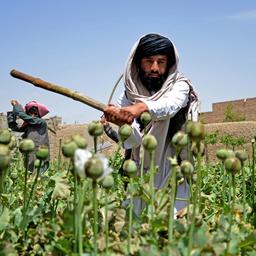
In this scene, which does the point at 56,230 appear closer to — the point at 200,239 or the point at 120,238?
the point at 120,238

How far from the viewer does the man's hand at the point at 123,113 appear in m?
2.16

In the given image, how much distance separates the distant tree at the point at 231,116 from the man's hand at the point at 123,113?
83.4ft

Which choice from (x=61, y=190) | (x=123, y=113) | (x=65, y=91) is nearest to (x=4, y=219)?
(x=61, y=190)

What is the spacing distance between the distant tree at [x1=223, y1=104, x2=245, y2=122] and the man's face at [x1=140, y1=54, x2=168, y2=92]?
81.4 feet

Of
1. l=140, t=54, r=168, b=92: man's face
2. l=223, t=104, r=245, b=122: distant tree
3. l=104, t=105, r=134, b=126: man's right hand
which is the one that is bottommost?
l=223, t=104, r=245, b=122: distant tree

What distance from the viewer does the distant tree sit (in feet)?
89.2

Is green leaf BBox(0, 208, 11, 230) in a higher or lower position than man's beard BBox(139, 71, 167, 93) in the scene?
lower

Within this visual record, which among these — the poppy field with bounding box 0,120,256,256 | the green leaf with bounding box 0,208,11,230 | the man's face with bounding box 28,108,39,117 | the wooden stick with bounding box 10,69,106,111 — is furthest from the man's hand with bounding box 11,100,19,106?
the green leaf with bounding box 0,208,11,230

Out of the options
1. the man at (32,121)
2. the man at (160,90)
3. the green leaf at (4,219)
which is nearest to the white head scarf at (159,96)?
the man at (160,90)

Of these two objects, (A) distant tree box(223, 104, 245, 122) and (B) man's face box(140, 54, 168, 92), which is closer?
(B) man's face box(140, 54, 168, 92)

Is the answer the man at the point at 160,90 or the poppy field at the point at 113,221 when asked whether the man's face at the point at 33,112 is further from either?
the poppy field at the point at 113,221

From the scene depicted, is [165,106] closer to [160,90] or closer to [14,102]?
[160,90]

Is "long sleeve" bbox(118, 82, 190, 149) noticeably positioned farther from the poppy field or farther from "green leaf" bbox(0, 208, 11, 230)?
"green leaf" bbox(0, 208, 11, 230)

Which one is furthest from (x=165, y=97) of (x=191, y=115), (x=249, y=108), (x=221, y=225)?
(x=249, y=108)
